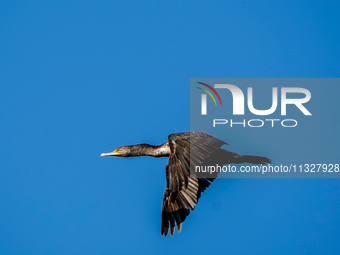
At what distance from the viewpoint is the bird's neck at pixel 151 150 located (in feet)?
38.6

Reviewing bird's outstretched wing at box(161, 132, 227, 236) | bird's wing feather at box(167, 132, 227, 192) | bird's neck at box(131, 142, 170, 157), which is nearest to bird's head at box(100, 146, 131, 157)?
bird's neck at box(131, 142, 170, 157)

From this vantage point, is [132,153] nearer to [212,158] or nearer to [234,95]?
[212,158]

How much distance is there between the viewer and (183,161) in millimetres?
8781

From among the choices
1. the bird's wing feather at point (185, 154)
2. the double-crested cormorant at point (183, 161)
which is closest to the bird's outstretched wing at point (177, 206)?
the double-crested cormorant at point (183, 161)

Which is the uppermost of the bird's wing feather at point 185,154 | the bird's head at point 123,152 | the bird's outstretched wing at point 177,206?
the bird's head at point 123,152

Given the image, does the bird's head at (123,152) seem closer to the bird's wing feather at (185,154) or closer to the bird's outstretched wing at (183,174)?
the bird's outstretched wing at (183,174)

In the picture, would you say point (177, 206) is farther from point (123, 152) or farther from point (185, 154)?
point (123, 152)

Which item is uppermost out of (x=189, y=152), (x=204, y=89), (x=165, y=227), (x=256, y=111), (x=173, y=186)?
(x=204, y=89)

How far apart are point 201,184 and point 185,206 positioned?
0.89m

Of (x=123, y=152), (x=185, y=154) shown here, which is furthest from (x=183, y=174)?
(x=123, y=152)

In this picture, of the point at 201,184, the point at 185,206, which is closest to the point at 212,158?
the point at 201,184

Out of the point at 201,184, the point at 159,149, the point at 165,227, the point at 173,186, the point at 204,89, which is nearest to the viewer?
the point at 173,186

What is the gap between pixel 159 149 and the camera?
1186 cm

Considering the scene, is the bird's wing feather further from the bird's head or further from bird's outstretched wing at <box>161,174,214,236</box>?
the bird's head
